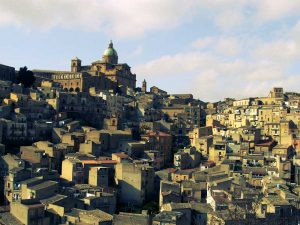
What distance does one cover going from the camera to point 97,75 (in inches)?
3681

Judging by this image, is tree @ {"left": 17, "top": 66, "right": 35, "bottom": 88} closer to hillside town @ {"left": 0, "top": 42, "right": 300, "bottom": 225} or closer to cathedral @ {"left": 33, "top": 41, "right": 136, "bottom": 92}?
hillside town @ {"left": 0, "top": 42, "right": 300, "bottom": 225}

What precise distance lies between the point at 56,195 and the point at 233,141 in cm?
2875

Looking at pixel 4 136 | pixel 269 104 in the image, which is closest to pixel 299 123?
pixel 269 104

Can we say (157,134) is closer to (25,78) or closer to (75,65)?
(25,78)

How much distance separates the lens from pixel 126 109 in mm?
82688

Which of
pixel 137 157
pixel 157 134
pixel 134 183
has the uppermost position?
pixel 157 134

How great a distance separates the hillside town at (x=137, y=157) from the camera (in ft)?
151

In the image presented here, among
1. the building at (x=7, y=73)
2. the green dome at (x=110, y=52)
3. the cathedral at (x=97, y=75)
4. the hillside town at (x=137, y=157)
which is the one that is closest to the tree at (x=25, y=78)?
the hillside town at (x=137, y=157)

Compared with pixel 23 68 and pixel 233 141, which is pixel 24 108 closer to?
pixel 23 68

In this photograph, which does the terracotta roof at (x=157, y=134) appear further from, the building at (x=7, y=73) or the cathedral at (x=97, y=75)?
the building at (x=7, y=73)

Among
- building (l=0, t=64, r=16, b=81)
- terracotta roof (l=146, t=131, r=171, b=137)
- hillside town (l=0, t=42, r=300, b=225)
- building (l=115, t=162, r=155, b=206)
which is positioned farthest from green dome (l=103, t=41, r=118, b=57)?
building (l=115, t=162, r=155, b=206)

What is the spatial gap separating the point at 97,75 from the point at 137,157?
32.9m

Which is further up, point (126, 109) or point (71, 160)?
point (126, 109)

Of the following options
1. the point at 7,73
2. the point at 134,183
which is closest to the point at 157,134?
the point at 134,183
